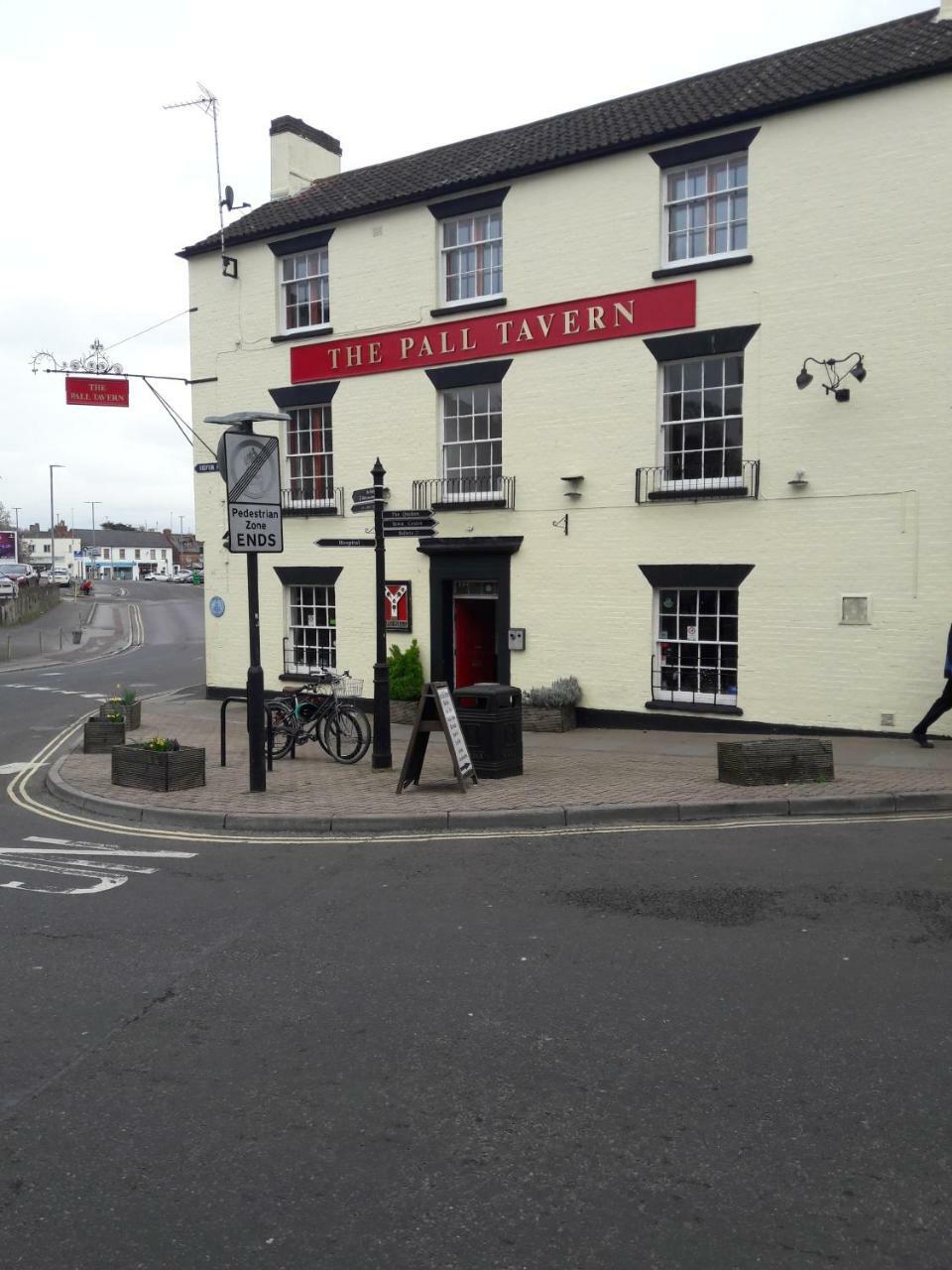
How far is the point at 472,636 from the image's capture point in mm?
18562

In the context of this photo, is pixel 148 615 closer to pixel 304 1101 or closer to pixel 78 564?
pixel 304 1101

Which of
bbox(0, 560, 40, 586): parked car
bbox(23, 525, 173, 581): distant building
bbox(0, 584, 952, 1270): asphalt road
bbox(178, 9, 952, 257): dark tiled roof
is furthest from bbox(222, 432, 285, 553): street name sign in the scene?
bbox(23, 525, 173, 581): distant building

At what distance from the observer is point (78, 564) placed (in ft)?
422

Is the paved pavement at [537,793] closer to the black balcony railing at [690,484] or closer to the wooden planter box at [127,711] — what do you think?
the wooden planter box at [127,711]

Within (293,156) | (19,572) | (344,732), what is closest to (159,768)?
(344,732)

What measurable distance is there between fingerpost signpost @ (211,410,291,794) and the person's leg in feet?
26.7

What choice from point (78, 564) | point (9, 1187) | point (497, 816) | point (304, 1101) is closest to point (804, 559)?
point (497, 816)

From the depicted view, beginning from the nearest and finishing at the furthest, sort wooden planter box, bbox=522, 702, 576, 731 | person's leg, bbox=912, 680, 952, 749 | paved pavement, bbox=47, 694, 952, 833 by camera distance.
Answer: paved pavement, bbox=47, 694, 952, 833 → person's leg, bbox=912, 680, 952, 749 → wooden planter box, bbox=522, 702, 576, 731

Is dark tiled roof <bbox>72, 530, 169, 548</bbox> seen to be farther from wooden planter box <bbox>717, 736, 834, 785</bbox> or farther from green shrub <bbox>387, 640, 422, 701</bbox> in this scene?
wooden planter box <bbox>717, 736, 834, 785</bbox>

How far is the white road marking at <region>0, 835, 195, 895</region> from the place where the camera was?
26.6 ft

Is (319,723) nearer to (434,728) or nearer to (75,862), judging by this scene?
(434,728)

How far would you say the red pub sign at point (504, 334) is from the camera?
1559 cm

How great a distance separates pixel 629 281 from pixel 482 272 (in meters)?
2.93

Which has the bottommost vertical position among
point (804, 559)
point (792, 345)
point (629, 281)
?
point (804, 559)
